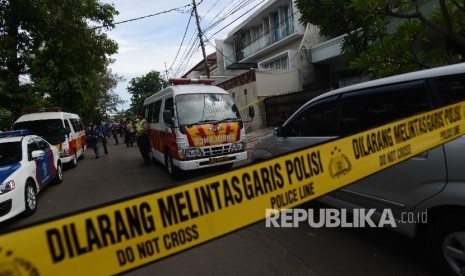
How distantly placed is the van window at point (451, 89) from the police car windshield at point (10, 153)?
24.2ft

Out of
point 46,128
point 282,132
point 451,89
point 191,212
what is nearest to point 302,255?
point 282,132

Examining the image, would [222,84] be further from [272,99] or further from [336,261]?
[336,261]

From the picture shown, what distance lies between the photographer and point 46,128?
41.0 ft

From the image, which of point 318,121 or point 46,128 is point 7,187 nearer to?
point 318,121

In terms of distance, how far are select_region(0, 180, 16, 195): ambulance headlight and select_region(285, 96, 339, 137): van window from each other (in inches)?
186

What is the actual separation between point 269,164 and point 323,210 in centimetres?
323

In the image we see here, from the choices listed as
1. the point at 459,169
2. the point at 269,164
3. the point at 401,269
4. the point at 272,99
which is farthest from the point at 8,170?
the point at 272,99

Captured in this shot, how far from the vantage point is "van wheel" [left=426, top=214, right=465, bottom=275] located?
9.21 ft

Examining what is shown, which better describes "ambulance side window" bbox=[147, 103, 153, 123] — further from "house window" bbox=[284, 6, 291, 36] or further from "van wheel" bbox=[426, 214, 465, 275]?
"house window" bbox=[284, 6, 291, 36]

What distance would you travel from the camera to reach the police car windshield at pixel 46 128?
12.3 meters

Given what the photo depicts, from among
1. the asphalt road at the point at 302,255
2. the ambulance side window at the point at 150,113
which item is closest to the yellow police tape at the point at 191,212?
the asphalt road at the point at 302,255

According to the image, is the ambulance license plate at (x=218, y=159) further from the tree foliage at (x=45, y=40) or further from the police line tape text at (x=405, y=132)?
A: the tree foliage at (x=45, y=40)

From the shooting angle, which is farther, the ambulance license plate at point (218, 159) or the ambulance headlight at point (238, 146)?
the ambulance headlight at point (238, 146)

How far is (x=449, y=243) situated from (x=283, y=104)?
15176 millimetres
